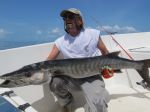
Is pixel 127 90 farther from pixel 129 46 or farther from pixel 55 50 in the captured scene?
pixel 129 46

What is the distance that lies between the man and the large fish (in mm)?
131

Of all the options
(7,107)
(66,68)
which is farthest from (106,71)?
(7,107)

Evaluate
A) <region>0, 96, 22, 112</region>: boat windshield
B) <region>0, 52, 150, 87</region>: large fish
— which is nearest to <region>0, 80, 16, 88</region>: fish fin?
<region>0, 52, 150, 87</region>: large fish

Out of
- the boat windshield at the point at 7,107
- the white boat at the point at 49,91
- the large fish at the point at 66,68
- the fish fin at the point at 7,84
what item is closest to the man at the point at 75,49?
the large fish at the point at 66,68

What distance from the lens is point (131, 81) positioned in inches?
203

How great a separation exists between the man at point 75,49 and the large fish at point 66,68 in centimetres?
13

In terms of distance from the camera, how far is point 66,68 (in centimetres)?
360

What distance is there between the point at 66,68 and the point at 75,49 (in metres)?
0.50

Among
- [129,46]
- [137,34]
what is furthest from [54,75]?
[137,34]

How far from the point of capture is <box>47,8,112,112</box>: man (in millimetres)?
3730

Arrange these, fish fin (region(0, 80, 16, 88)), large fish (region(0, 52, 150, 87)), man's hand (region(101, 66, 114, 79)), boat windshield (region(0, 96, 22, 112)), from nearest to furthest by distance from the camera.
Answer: boat windshield (region(0, 96, 22, 112)) → fish fin (region(0, 80, 16, 88)) → large fish (region(0, 52, 150, 87)) → man's hand (region(101, 66, 114, 79))

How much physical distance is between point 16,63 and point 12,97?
Answer: 1248mm

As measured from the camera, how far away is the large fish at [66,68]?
320 centimetres

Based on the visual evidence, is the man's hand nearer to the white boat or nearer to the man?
the man
